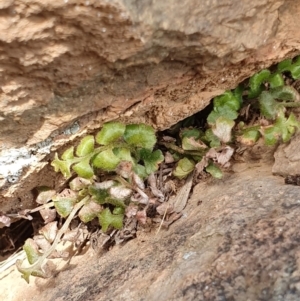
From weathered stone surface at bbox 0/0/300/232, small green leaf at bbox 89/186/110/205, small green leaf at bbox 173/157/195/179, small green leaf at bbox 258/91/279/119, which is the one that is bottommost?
small green leaf at bbox 173/157/195/179

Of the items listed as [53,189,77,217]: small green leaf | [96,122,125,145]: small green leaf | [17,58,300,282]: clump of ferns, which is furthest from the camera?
[53,189,77,217]: small green leaf

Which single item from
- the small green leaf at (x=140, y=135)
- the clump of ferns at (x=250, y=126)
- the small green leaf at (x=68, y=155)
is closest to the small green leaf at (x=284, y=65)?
the clump of ferns at (x=250, y=126)

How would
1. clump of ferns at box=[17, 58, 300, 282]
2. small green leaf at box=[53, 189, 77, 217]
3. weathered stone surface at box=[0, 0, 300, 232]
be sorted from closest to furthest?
weathered stone surface at box=[0, 0, 300, 232]
clump of ferns at box=[17, 58, 300, 282]
small green leaf at box=[53, 189, 77, 217]

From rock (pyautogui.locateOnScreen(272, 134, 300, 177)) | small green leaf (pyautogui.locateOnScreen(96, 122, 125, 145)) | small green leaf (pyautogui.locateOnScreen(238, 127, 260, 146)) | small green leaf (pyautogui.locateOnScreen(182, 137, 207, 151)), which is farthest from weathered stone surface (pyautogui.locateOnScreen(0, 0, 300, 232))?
rock (pyautogui.locateOnScreen(272, 134, 300, 177))

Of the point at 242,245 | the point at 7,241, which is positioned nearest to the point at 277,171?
the point at 242,245

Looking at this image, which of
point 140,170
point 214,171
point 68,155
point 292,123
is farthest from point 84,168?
point 292,123

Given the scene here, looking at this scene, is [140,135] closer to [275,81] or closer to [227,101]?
[227,101]

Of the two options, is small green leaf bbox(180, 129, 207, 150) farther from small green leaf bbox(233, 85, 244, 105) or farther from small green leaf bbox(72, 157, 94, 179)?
small green leaf bbox(72, 157, 94, 179)

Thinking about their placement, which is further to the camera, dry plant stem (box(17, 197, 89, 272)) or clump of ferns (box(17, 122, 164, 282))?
dry plant stem (box(17, 197, 89, 272))
